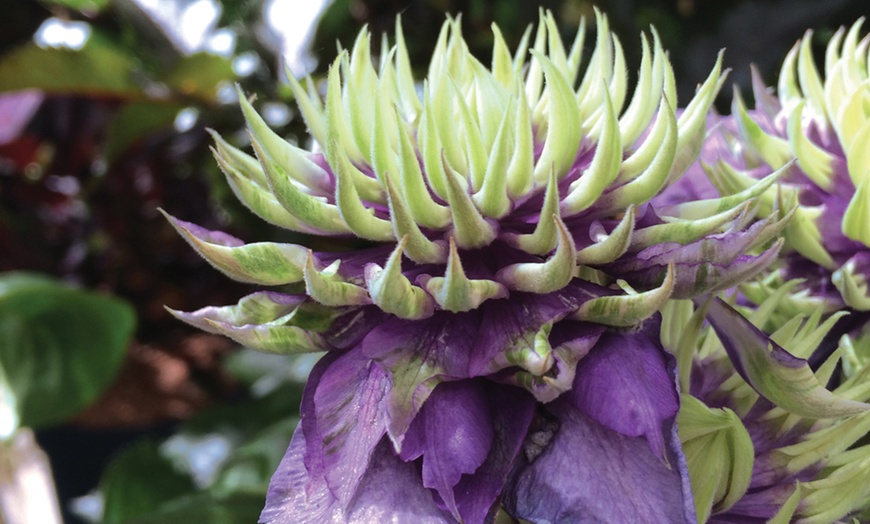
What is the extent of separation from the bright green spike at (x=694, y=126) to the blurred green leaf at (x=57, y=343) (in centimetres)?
51

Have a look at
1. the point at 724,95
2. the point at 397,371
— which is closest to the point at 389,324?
the point at 397,371

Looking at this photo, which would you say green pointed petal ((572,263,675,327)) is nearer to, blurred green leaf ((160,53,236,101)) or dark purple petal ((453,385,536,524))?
dark purple petal ((453,385,536,524))

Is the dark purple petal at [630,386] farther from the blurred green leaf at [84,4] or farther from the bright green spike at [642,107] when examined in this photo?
the blurred green leaf at [84,4]

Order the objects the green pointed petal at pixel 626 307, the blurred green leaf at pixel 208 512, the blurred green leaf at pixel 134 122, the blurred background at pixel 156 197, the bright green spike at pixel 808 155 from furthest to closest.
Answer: the blurred green leaf at pixel 134 122
the blurred background at pixel 156 197
the blurred green leaf at pixel 208 512
the bright green spike at pixel 808 155
the green pointed petal at pixel 626 307

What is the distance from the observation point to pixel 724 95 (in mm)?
574

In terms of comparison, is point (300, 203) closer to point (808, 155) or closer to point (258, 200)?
point (258, 200)

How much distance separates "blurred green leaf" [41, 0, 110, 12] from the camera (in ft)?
2.38

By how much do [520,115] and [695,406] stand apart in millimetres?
91

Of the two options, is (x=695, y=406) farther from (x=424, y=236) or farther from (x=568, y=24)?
(x=568, y=24)

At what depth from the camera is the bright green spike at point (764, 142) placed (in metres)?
0.29

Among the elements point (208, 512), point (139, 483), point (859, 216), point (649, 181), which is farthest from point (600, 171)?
point (139, 483)

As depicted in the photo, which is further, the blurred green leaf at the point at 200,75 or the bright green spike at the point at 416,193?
the blurred green leaf at the point at 200,75

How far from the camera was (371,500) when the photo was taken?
Answer: 0.61 feet

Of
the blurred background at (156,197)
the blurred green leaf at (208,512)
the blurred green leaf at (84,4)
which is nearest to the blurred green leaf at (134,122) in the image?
the blurred background at (156,197)
